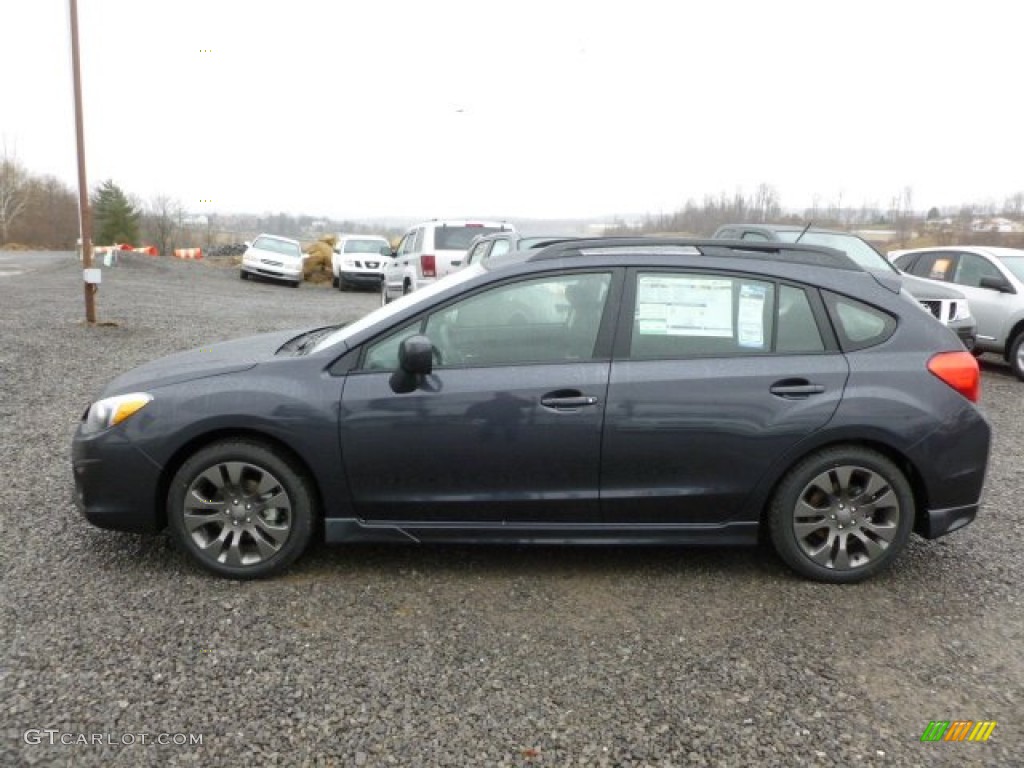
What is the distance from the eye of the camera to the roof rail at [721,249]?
4.27 meters

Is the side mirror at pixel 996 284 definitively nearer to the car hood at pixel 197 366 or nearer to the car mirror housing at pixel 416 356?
the car mirror housing at pixel 416 356

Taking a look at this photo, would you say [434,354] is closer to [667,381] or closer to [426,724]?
→ [667,381]

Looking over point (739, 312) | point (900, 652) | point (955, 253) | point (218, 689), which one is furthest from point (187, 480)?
point (955, 253)

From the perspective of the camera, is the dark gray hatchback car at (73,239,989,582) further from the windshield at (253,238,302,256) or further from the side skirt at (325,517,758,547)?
the windshield at (253,238,302,256)

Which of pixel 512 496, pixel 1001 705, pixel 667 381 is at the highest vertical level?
pixel 667 381

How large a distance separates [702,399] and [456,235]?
1106 centimetres

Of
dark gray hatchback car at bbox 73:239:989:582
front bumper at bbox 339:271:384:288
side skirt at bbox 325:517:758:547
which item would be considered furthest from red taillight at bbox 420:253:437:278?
front bumper at bbox 339:271:384:288

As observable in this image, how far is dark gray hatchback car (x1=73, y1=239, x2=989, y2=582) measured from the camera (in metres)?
3.88

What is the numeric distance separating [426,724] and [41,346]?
992 cm

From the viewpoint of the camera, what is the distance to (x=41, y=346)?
1078cm

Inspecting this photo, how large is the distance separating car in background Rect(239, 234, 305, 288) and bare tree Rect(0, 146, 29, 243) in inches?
2087

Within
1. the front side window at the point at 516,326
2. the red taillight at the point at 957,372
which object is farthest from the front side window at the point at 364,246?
the red taillight at the point at 957,372

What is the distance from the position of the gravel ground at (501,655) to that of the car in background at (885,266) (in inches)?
219

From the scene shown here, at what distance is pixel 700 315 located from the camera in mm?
4086
